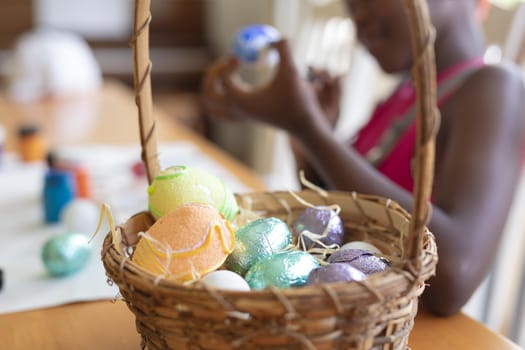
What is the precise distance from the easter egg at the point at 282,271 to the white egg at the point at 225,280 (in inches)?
0.6

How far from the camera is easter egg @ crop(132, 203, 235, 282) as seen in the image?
542mm

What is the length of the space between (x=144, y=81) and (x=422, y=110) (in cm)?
31

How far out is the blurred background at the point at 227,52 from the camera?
1421 millimetres

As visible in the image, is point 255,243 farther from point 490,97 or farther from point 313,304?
point 490,97

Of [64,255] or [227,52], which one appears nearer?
[64,255]

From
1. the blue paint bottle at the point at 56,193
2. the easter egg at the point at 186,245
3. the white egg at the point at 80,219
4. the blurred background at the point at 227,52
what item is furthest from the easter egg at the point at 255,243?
the blurred background at the point at 227,52

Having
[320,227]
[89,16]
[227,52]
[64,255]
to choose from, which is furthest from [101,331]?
[89,16]

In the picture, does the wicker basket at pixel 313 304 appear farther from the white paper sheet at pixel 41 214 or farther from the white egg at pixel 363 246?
the white paper sheet at pixel 41 214

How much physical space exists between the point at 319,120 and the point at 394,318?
19.4 inches

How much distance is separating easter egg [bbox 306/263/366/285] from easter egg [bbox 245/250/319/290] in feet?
0.06

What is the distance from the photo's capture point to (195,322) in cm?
47

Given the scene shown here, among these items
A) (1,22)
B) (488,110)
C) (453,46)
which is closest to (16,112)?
(1,22)

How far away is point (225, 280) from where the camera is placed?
0.52 m

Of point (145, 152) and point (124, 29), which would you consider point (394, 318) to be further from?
point (124, 29)
